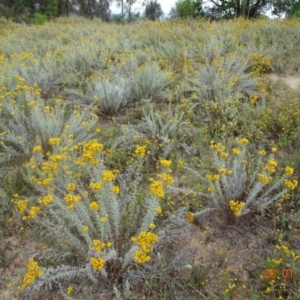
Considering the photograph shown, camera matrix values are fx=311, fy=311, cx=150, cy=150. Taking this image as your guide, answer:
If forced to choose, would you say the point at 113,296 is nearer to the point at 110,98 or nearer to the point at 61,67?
the point at 110,98

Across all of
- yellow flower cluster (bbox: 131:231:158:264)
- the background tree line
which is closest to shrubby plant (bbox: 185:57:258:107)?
yellow flower cluster (bbox: 131:231:158:264)

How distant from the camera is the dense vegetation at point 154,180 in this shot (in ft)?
6.25

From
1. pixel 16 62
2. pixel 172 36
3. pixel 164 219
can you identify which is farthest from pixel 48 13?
pixel 164 219

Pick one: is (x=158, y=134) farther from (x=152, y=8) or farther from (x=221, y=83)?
(x=152, y=8)

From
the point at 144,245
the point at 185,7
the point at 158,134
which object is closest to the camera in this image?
the point at 144,245

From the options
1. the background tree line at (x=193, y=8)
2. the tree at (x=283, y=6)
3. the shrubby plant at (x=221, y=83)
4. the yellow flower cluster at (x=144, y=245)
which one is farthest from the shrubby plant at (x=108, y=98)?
the tree at (x=283, y=6)

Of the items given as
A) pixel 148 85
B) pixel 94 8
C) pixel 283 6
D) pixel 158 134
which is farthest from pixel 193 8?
pixel 158 134

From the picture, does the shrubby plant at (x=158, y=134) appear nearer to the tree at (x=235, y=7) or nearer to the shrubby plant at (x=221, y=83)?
the shrubby plant at (x=221, y=83)

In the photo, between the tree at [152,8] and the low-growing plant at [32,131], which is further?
the tree at [152,8]

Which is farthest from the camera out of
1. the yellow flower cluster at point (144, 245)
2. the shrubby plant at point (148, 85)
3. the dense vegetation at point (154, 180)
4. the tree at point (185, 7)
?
the tree at point (185, 7)
